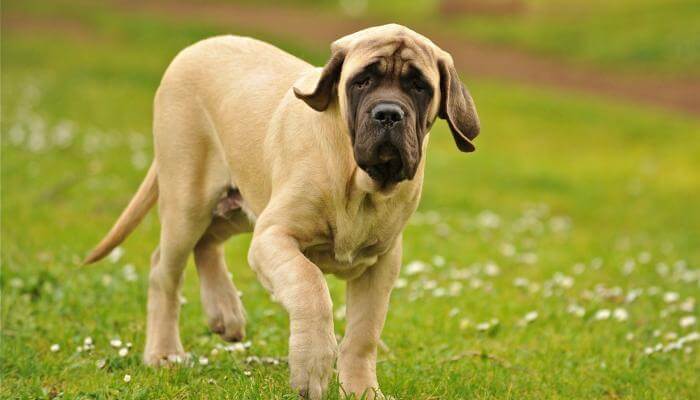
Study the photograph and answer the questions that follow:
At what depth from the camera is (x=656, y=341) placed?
6.62 m

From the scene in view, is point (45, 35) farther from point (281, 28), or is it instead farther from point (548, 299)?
point (548, 299)

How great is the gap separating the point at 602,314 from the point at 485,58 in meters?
19.8

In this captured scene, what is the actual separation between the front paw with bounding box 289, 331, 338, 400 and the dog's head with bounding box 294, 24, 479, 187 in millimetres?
751

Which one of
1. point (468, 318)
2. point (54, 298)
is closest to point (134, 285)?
point (54, 298)

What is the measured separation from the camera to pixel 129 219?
609 cm

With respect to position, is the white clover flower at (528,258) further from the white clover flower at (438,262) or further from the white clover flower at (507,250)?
the white clover flower at (438,262)

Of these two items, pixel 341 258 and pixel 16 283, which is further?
pixel 16 283

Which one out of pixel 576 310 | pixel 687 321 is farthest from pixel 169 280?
pixel 687 321

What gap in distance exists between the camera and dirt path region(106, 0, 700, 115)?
902 inches

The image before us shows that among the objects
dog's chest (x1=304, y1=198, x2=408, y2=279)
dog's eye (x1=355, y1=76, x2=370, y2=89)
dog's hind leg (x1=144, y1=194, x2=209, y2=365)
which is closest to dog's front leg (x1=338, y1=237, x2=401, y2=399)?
dog's chest (x1=304, y1=198, x2=408, y2=279)

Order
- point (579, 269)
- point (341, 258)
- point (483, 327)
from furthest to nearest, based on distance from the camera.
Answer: point (579, 269)
point (483, 327)
point (341, 258)

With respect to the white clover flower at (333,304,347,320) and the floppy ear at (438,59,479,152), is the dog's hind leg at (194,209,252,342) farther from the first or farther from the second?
the floppy ear at (438,59,479,152)

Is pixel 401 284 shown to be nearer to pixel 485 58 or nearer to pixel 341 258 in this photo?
pixel 341 258

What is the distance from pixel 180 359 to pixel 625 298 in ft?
12.6
